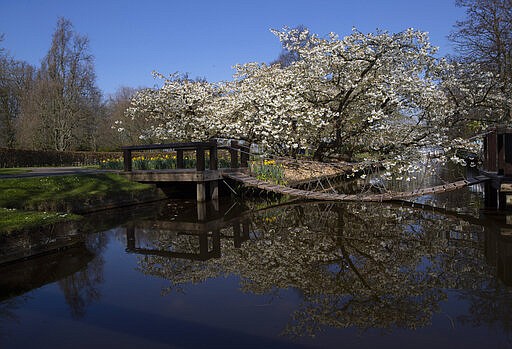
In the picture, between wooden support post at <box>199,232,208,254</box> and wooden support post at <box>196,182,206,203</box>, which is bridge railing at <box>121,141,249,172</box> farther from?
wooden support post at <box>199,232,208,254</box>

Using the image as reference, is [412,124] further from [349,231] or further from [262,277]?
[262,277]

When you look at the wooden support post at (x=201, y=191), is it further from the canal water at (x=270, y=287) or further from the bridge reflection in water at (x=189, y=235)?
the canal water at (x=270, y=287)

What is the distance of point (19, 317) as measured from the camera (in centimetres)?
409

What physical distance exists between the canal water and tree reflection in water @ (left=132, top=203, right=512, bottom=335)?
2cm

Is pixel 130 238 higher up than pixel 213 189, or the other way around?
pixel 213 189

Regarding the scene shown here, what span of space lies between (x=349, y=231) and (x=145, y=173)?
7.86m

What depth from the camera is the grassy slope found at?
22.8ft

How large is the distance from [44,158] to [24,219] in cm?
2148

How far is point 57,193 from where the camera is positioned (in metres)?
10.3

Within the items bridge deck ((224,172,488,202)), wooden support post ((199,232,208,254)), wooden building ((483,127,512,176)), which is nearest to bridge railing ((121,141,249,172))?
bridge deck ((224,172,488,202))

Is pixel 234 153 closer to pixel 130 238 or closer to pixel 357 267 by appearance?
pixel 130 238

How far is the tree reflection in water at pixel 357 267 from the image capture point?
4.00 m

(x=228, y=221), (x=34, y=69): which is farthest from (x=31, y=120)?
(x=228, y=221)

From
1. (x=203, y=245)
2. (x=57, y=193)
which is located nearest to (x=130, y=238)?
(x=203, y=245)
